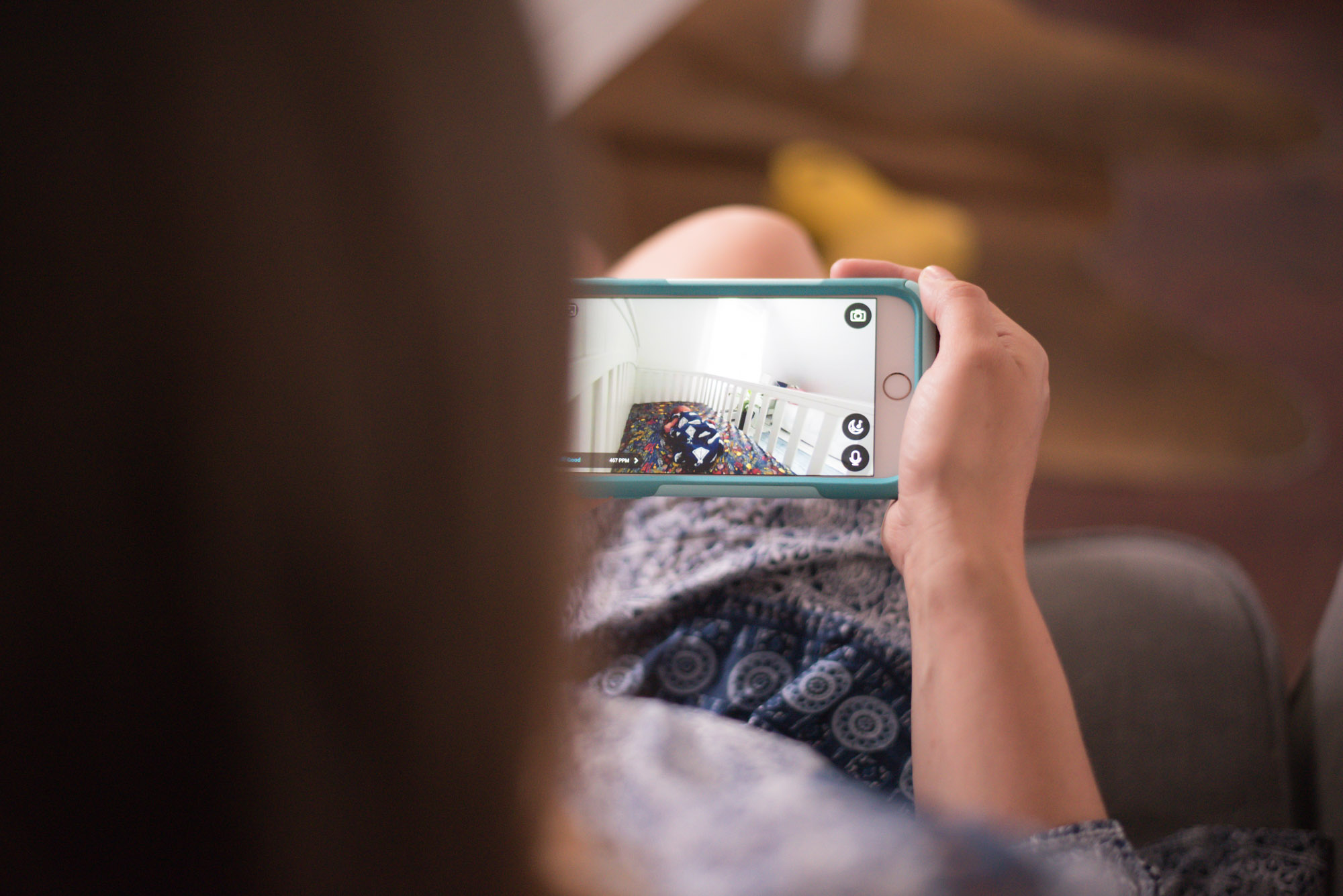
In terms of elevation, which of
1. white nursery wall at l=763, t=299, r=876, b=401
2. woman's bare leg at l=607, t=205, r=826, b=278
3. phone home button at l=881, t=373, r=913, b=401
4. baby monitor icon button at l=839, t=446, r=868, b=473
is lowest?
baby monitor icon button at l=839, t=446, r=868, b=473

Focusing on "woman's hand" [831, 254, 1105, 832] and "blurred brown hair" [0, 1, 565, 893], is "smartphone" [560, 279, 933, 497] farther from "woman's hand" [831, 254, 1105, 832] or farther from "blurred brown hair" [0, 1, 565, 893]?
"blurred brown hair" [0, 1, 565, 893]

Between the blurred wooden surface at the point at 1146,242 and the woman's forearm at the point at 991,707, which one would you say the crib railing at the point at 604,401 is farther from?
the blurred wooden surface at the point at 1146,242

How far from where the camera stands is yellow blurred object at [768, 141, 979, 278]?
1.05m

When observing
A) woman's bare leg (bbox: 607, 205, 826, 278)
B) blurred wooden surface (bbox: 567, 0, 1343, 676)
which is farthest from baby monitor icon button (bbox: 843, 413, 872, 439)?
blurred wooden surface (bbox: 567, 0, 1343, 676)

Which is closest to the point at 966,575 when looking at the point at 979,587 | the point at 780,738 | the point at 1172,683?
the point at 979,587

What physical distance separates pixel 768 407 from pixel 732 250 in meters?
0.25

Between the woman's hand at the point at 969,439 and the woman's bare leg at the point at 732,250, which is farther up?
Answer: the woman's bare leg at the point at 732,250

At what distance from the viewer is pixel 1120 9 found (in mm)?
1293

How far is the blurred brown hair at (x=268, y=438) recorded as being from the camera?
0.17 metres

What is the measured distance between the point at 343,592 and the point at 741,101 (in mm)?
1139

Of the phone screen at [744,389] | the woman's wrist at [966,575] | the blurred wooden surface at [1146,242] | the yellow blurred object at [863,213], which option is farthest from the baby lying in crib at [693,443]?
the yellow blurred object at [863,213]

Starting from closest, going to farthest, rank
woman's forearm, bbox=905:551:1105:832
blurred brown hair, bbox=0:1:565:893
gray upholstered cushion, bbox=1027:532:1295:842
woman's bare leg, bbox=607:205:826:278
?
blurred brown hair, bbox=0:1:565:893, woman's forearm, bbox=905:551:1105:832, gray upholstered cushion, bbox=1027:532:1295:842, woman's bare leg, bbox=607:205:826:278

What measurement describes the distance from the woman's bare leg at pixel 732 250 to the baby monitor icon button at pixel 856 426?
23 cm

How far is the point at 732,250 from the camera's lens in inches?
25.1
